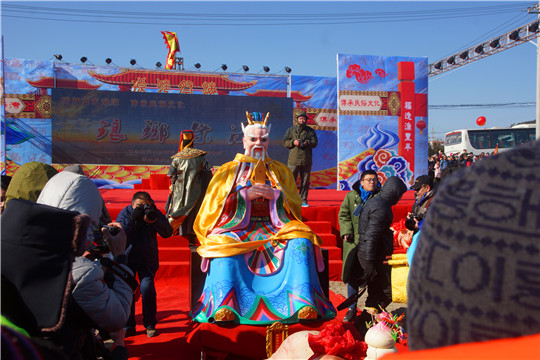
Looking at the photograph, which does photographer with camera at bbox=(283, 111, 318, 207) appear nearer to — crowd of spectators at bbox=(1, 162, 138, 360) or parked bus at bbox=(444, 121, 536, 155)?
crowd of spectators at bbox=(1, 162, 138, 360)

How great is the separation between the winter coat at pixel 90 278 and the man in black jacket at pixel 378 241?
272 centimetres

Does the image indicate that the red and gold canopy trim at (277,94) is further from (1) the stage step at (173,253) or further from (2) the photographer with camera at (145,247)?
(2) the photographer with camera at (145,247)

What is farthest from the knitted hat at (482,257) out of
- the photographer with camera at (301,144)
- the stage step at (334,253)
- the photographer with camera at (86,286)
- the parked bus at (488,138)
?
the parked bus at (488,138)

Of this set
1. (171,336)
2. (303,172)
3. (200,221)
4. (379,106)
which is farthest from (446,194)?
(379,106)

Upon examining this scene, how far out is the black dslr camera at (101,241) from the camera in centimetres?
269

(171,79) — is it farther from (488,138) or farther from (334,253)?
(488,138)

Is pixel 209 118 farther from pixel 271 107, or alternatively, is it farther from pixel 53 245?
pixel 53 245

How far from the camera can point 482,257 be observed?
1.85 feet

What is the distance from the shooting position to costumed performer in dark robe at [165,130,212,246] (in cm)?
626

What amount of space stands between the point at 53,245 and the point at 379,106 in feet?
41.8

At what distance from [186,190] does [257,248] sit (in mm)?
2144

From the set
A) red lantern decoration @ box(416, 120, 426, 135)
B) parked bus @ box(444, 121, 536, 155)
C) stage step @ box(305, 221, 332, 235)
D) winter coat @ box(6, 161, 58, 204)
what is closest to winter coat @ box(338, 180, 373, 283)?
stage step @ box(305, 221, 332, 235)

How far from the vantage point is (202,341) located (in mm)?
3990

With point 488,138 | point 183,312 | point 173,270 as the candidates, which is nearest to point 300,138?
point 173,270
